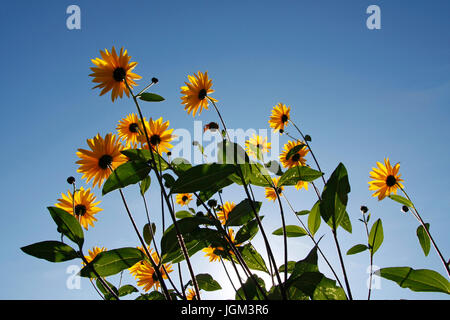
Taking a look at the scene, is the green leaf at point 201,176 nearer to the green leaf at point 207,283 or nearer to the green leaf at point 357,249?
the green leaf at point 207,283

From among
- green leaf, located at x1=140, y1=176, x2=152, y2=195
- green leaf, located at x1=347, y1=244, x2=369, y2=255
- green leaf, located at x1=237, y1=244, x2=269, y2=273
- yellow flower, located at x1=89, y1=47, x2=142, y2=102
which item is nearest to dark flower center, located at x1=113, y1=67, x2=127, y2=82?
yellow flower, located at x1=89, y1=47, x2=142, y2=102

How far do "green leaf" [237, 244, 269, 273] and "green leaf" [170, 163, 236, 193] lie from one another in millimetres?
635

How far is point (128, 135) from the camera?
2.28 m

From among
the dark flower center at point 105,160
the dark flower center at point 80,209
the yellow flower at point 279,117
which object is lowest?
the dark flower center at point 80,209

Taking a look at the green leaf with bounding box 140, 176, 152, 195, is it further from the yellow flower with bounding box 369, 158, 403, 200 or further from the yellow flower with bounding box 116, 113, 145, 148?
the yellow flower with bounding box 369, 158, 403, 200

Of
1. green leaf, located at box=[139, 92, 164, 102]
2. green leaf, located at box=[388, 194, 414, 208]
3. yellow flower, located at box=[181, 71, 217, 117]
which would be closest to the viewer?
green leaf, located at box=[139, 92, 164, 102]

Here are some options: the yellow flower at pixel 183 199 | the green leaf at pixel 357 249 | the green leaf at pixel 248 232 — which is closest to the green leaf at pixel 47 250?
the green leaf at pixel 248 232

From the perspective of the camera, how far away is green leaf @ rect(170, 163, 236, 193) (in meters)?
1.18

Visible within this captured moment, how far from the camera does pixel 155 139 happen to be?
2.15m

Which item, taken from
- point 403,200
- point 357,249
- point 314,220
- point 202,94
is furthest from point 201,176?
point 403,200

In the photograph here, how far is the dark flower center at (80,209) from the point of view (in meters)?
2.10

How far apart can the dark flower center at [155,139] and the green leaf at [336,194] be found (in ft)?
4.35
